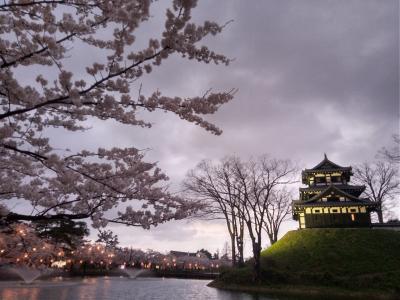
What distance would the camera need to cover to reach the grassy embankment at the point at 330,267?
74.0 feet

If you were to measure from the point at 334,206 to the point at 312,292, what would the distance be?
14000 millimetres

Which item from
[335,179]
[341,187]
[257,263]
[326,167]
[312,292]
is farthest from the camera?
[326,167]

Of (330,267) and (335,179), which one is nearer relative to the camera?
(330,267)

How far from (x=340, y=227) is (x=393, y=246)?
19.0ft

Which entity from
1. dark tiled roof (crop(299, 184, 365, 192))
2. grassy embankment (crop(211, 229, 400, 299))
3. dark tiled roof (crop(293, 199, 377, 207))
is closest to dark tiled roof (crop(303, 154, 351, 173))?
dark tiled roof (crop(299, 184, 365, 192))

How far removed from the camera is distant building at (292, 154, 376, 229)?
34.1 meters

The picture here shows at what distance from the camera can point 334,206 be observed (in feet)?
114

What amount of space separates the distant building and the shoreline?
12.8 meters

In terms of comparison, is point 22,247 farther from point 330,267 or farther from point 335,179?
point 335,179

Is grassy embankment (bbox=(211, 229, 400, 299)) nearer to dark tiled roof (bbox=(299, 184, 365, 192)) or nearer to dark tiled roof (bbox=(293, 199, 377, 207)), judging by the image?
dark tiled roof (bbox=(293, 199, 377, 207))

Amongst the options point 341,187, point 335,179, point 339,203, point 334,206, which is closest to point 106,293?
point 334,206

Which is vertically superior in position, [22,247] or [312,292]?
[22,247]

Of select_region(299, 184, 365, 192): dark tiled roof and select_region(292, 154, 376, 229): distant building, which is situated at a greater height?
select_region(299, 184, 365, 192): dark tiled roof

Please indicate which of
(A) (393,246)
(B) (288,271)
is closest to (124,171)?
(B) (288,271)
